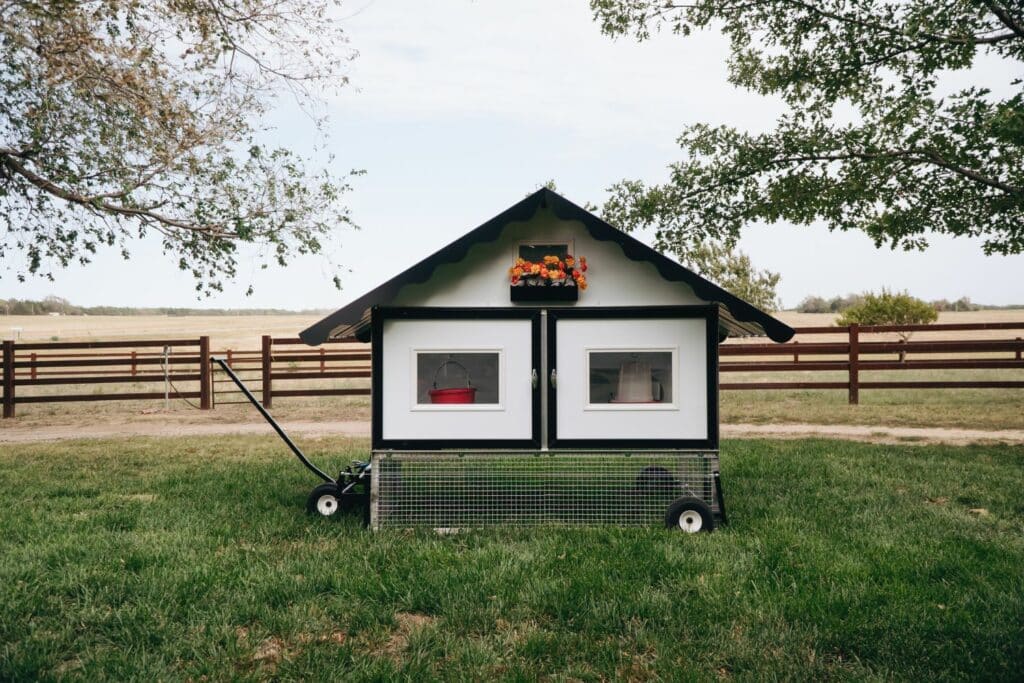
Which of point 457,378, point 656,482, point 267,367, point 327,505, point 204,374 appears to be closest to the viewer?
point 457,378

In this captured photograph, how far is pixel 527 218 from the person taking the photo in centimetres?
649

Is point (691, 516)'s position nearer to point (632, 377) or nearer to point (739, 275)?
point (632, 377)

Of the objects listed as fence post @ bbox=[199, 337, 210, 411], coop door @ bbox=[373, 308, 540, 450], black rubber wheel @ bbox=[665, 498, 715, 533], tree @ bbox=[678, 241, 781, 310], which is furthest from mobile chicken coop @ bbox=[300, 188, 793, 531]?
tree @ bbox=[678, 241, 781, 310]

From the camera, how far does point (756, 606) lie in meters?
4.48

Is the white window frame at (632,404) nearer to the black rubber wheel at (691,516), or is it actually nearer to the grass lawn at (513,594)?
the black rubber wheel at (691,516)

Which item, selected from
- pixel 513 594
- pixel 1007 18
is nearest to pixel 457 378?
pixel 513 594

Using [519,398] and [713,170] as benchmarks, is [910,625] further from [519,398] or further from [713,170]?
[713,170]

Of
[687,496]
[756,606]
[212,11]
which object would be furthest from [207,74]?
[756,606]

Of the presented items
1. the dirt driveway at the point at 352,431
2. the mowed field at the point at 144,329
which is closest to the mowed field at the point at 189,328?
the mowed field at the point at 144,329

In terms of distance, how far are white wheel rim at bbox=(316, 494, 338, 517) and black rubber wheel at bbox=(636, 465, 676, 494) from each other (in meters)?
2.58

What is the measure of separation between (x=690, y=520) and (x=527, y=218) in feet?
8.83

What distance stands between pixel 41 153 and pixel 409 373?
8112 millimetres

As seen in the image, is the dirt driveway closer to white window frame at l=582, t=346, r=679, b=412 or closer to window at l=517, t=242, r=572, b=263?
white window frame at l=582, t=346, r=679, b=412

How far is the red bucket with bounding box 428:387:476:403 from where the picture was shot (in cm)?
661
